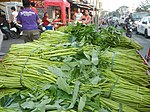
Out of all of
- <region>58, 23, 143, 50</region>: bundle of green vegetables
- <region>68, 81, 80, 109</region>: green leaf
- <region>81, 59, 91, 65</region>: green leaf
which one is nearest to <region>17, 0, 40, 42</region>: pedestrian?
<region>58, 23, 143, 50</region>: bundle of green vegetables

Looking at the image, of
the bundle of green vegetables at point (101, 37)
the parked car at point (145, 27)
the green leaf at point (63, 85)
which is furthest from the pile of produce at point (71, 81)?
the parked car at point (145, 27)

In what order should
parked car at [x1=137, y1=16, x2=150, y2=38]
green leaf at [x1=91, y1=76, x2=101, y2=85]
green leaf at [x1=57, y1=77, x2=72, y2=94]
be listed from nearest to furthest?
green leaf at [x1=57, y1=77, x2=72, y2=94], green leaf at [x1=91, y1=76, x2=101, y2=85], parked car at [x1=137, y1=16, x2=150, y2=38]

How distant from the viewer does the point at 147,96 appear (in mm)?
2248

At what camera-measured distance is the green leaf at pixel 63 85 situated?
1.99 m

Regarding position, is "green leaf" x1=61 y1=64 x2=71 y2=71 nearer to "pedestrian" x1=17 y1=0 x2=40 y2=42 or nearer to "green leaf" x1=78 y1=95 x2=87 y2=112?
"green leaf" x1=78 y1=95 x2=87 y2=112

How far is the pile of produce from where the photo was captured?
193 cm

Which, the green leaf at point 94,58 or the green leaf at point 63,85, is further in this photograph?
the green leaf at point 94,58

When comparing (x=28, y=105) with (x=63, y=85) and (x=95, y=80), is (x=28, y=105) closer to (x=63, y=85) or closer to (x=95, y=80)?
(x=63, y=85)

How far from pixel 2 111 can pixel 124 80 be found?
3.59 ft

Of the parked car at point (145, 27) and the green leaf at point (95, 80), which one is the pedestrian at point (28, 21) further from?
the parked car at point (145, 27)

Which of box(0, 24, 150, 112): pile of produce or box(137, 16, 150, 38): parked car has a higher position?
box(0, 24, 150, 112): pile of produce

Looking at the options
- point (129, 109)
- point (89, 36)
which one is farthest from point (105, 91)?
point (89, 36)

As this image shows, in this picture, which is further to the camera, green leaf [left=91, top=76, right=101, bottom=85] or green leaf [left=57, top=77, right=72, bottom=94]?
green leaf [left=91, top=76, right=101, bottom=85]

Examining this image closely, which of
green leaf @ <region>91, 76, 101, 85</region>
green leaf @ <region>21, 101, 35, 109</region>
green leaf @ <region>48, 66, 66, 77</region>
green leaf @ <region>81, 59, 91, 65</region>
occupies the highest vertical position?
green leaf @ <region>81, 59, 91, 65</region>
